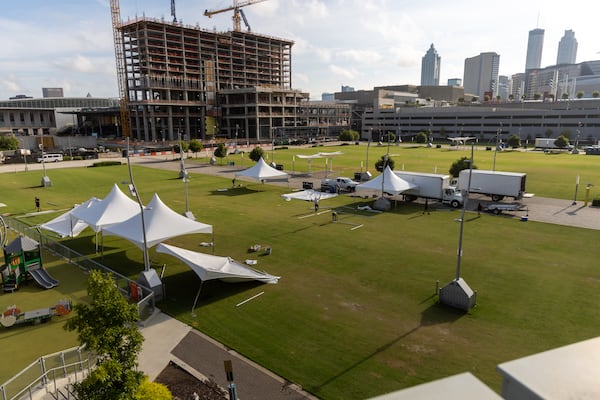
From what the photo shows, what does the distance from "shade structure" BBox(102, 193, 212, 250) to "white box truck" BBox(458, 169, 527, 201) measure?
1018 inches

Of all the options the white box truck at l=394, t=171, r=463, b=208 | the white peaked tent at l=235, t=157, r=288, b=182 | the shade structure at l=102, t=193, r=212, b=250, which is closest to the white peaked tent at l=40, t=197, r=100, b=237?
the shade structure at l=102, t=193, r=212, b=250

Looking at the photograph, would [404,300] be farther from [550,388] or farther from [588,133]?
[588,133]

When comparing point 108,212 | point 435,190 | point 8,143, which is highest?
point 8,143

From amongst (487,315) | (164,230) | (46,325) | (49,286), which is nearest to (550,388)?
(487,315)

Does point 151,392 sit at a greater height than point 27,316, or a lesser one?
greater

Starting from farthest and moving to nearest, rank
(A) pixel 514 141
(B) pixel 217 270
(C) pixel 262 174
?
(A) pixel 514 141, (C) pixel 262 174, (B) pixel 217 270

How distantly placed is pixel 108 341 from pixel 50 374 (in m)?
4.00

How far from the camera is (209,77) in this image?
145750 millimetres

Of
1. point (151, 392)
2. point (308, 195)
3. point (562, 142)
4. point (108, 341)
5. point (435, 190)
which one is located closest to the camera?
point (108, 341)

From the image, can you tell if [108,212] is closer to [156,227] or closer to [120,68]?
[156,227]

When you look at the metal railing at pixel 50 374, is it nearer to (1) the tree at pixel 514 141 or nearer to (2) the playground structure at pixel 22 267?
(2) the playground structure at pixel 22 267

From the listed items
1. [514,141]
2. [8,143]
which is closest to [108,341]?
[8,143]

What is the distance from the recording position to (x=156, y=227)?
22641 mm

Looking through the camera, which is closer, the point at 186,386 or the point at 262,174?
the point at 186,386
